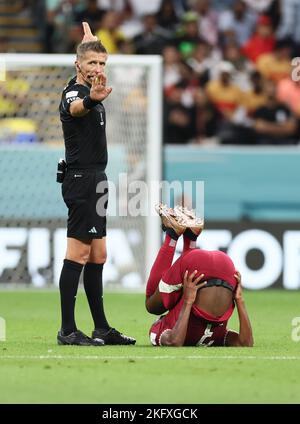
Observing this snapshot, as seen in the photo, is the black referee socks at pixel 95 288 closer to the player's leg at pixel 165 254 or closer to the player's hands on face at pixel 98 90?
the player's leg at pixel 165 254

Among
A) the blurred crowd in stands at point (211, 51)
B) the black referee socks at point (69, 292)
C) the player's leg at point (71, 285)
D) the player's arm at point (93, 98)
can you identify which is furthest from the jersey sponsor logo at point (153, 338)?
the blurred crowd in stands at point (211, 51)

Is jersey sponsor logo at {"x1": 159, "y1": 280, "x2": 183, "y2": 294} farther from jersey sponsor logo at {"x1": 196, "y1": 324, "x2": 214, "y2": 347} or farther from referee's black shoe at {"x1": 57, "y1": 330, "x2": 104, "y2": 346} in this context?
referee's black shoe at {"x1": 57, "y1": 330, "x2": 104, "y2": 346}

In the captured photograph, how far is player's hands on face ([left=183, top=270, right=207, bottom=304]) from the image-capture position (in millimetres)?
8781

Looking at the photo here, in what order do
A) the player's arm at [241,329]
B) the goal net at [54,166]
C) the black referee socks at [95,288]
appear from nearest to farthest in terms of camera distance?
1. the player's arm at [241,329]
2. the black referee socks at [95,288]
3. the goal net at [54,166]

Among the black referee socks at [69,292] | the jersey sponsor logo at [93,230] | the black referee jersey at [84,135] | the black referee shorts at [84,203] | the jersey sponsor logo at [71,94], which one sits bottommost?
the black referee socks at [69,292]

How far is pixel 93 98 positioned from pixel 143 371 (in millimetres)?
1969

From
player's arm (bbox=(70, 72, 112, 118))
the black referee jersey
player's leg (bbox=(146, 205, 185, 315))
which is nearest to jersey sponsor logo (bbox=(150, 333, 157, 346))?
player's leg (bbox=(146, 205, 185, 315))

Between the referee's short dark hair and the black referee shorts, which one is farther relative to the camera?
the black referee shorts

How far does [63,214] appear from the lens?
15.4 m

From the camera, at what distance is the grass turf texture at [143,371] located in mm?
6969

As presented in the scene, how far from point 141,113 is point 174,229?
21.1 ft

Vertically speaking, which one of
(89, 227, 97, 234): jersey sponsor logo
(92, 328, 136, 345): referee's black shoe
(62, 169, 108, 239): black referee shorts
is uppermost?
(62, 169, 108, 239): black referee shorts

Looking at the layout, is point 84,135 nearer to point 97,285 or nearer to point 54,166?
point 97,285

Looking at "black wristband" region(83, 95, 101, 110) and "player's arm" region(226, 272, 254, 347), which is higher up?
"black wristband" region(83, 95, 101, 110)
